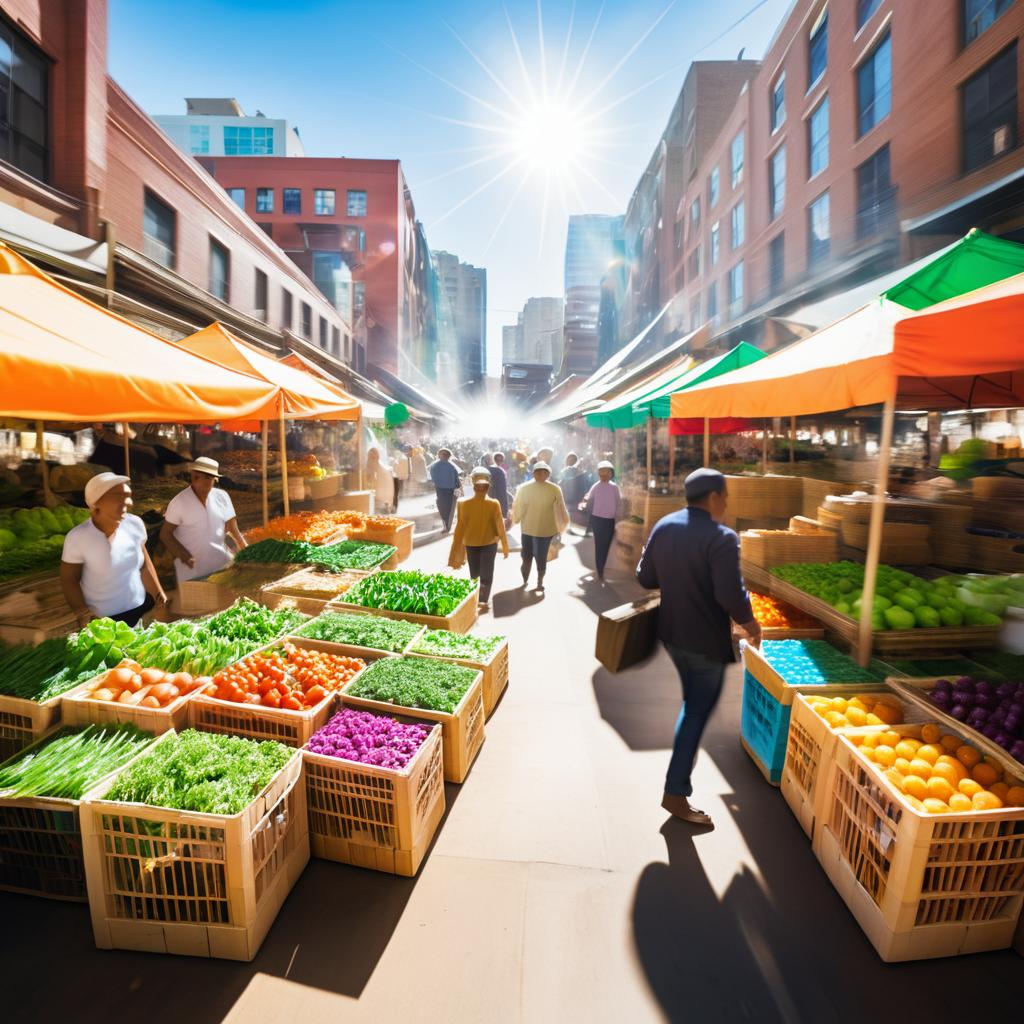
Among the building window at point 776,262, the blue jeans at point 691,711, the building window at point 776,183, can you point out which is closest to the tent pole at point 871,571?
the blue jeans at point 691,711

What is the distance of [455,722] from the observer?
373 cm

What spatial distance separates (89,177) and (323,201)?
3487 cm

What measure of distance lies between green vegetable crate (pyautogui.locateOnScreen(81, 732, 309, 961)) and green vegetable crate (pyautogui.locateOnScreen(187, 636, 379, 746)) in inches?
28.1

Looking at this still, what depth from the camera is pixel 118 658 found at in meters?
3.69

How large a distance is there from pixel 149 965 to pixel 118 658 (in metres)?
1.85

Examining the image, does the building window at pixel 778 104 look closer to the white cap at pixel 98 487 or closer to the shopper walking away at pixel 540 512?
the shopper walking away at pixel 540 512

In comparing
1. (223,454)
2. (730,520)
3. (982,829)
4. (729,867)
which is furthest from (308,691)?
(223,454)

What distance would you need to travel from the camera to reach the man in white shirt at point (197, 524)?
555 cm

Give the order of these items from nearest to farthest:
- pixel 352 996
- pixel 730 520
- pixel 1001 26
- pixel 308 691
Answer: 1. pixel 352 996
2. pixel 308 691
3. pixel 730 520
4. pixel 1001 26

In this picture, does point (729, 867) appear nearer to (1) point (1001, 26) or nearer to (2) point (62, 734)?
(2) point (62, 734)

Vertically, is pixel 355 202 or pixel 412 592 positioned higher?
pixel 355 202

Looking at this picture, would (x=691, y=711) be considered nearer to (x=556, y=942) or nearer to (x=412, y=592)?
(x=556, y=942)

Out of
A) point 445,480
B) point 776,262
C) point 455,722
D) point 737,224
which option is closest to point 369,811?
point 455,722

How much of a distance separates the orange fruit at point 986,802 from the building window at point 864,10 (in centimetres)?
2311
